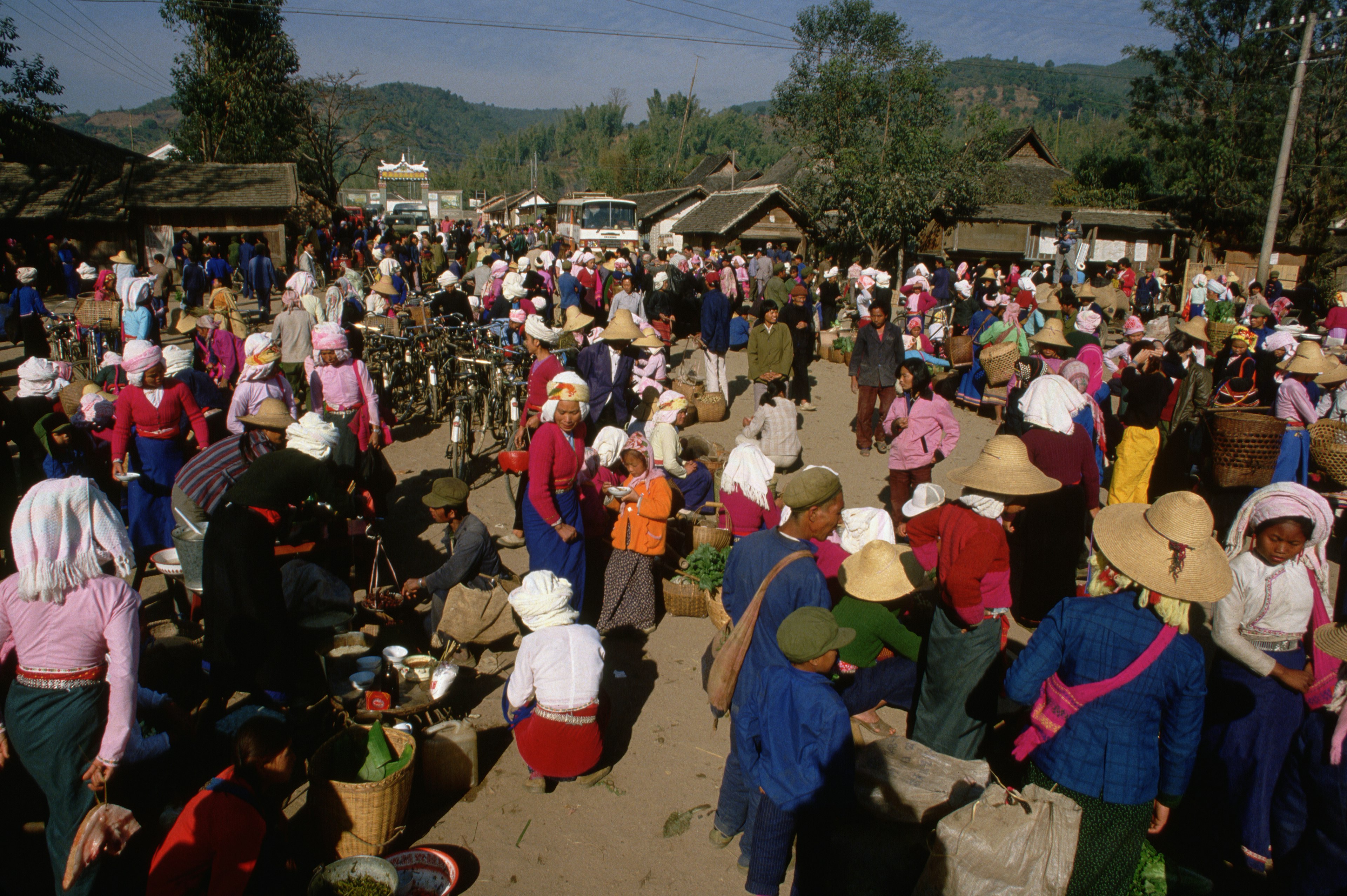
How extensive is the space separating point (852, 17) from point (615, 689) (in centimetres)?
5287

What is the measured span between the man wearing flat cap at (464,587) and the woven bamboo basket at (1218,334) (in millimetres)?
11332

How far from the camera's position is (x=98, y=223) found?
21.2m

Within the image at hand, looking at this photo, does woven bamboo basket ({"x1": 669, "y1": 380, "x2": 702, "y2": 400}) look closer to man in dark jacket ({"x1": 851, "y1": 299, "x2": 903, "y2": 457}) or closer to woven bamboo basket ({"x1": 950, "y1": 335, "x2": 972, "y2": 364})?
man in dark jacket ({"x1": 851, "y1": 299, "x2": 903, "y2": 457})

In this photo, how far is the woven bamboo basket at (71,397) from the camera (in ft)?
22.1

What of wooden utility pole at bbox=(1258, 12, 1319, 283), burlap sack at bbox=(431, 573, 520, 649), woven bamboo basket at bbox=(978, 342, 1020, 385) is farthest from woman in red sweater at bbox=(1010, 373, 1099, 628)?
wooden utility pole at bbox=(1258, 12, 1319, 283)

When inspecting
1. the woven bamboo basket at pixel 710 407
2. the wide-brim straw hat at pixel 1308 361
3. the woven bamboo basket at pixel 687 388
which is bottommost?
the woven bamboo basket at pixel 710 407

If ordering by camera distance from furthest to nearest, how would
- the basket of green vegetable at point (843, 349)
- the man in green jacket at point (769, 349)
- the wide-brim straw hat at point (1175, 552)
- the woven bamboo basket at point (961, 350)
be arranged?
1. the basket of green vegetable at point (843, 349)
2. the woven bamboo basket at point (961, 350)
3. the man in green jacket at point (769, 349)
4. the wide-brim straw hat at point (1175, 552)

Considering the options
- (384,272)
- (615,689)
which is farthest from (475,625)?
(384,272)

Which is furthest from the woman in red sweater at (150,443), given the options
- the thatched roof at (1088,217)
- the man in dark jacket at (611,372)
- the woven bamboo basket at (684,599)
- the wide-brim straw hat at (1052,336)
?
the thatched roof at (1088,217)

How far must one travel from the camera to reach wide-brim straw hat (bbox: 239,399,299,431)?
16.8 ft

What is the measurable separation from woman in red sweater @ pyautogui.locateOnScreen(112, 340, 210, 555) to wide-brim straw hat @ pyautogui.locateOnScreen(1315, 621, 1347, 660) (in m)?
6.68

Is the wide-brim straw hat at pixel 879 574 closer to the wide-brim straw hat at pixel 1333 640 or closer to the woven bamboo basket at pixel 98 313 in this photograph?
the wide-brim straw hat at pixel 1333 640

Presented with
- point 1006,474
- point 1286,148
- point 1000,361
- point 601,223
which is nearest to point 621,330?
point 1000,361

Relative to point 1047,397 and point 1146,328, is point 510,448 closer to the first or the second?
point 1047,397
